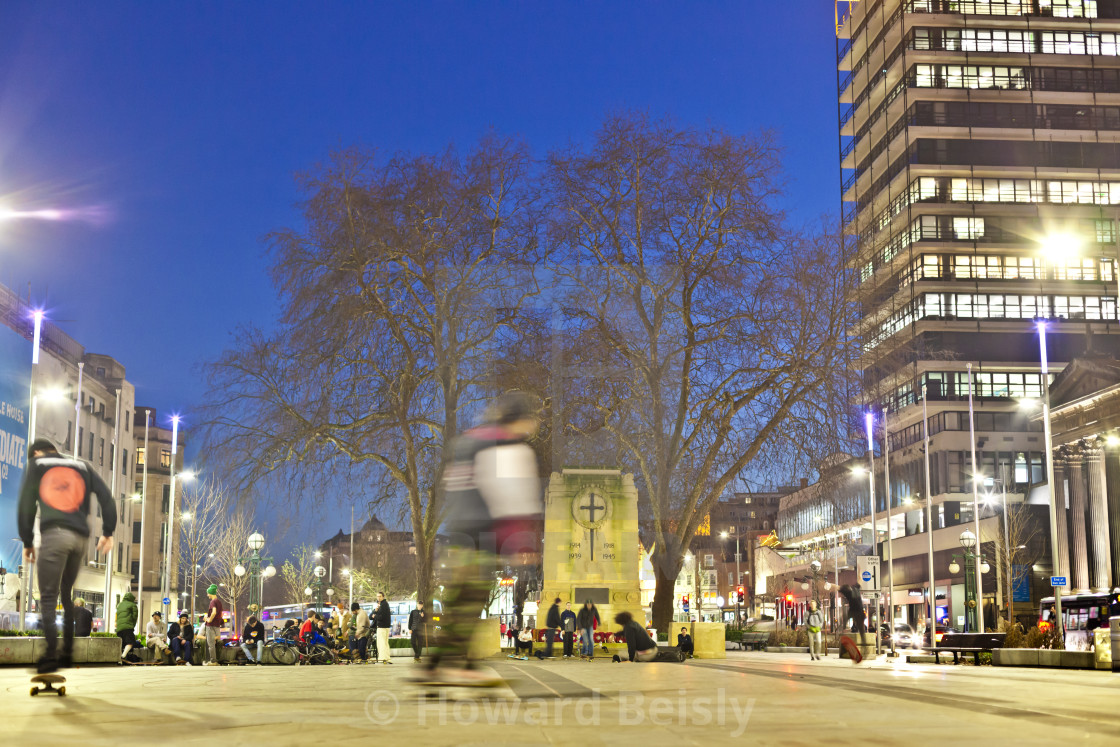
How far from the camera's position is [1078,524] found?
5503 cm

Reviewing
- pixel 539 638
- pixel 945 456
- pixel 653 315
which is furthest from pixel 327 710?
pixel 945 456

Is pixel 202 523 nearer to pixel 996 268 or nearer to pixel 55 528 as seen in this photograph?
pixel 996 268

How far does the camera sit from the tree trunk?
1235 inches

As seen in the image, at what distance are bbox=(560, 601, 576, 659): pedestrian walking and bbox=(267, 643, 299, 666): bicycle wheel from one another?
646 cm

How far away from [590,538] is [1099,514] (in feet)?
104

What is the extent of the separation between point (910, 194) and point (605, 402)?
2452 inches

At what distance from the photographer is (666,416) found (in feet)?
104

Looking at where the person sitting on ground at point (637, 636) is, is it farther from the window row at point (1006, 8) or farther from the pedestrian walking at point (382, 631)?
the window row at point (1006, 8)

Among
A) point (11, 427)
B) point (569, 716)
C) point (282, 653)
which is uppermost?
point (11, 427)

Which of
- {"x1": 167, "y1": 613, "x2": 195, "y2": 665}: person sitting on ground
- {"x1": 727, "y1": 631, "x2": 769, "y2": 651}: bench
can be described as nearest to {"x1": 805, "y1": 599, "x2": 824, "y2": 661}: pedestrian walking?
{"x1": 727, "y1": 631, "x2": 769, "y2": 651}: bench

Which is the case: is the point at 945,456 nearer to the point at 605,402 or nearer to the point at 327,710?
the point at 605,402

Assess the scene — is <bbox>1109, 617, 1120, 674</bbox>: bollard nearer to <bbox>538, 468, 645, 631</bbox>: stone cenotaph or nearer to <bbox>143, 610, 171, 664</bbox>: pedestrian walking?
<bbox>538, 468, 645, 631</bbox>: stone cenotaph

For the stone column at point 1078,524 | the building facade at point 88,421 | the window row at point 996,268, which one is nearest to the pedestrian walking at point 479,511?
the building facade at point 88,421

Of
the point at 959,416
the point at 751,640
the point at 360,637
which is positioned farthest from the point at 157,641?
the point at 959,416
